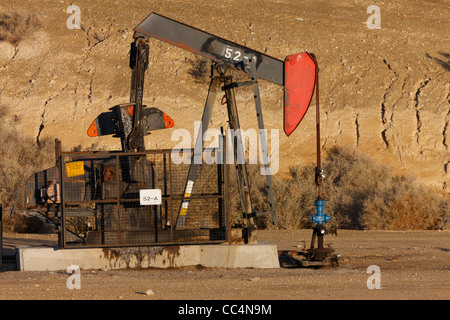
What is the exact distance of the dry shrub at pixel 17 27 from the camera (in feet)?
85.5

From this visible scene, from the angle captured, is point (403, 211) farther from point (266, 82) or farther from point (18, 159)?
point (18, 159)

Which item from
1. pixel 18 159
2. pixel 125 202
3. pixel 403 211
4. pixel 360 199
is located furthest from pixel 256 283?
pixel 18 159

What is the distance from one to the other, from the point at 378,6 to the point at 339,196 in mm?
13029

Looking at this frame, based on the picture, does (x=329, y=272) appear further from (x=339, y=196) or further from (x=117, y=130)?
(x=339, y=196)

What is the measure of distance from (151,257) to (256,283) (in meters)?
2.03

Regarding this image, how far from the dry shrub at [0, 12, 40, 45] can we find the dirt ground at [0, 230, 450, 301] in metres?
16.7

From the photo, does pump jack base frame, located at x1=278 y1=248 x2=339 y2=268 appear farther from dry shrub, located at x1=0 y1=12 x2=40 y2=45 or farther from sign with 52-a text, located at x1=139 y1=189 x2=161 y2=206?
dry shrub, located at x1=0 y1=12 x2=40 y2=45

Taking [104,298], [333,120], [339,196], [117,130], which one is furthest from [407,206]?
[104,298]

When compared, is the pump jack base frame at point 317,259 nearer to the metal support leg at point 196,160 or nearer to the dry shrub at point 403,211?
the metal support leg at point 196,160

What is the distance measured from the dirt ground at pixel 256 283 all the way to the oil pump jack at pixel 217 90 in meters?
0.94

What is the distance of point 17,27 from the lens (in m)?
26.1

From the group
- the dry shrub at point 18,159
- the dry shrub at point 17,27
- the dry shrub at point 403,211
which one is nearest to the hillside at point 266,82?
the dry shrub at point 17,27

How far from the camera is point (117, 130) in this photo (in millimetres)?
11328

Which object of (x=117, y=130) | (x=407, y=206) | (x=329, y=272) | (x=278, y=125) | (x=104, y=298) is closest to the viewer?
(x=104, y=298)
